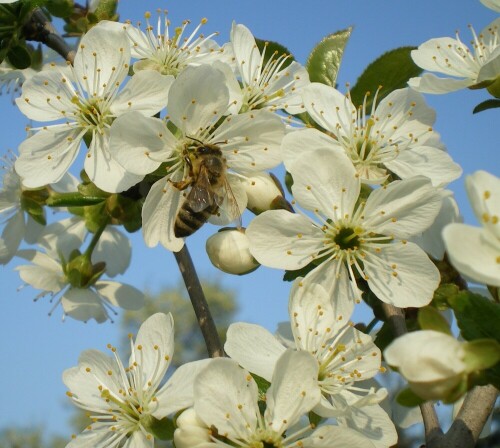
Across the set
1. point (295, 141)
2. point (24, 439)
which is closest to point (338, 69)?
point (295, 141)

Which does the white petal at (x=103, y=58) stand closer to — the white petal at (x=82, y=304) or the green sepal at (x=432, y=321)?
the white petal at (x=82, y=304)

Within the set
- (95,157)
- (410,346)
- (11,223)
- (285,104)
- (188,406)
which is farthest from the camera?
(11,223)

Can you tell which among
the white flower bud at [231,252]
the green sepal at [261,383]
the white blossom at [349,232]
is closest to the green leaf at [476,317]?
the white blossom at [349,232]

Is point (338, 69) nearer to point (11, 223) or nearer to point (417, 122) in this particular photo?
point (417, 122)

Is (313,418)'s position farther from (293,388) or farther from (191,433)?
(191,433)

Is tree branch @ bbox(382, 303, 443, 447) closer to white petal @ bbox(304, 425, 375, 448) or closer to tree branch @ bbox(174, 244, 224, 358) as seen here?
white petal @ bbox(304, 425, 375, 448)

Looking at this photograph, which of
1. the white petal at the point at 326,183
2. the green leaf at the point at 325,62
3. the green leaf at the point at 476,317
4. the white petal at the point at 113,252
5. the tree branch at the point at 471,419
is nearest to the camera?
the green leaf at the point at 476,317

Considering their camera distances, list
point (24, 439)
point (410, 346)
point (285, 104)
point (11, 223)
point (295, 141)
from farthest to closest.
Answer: point (24, 439) → point (11, 223) → point (285, 104) → point (295, 141) → point (410, 346)
